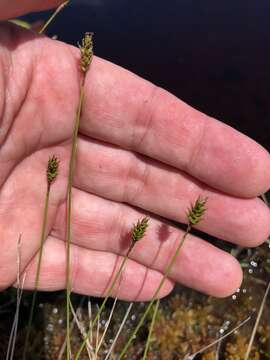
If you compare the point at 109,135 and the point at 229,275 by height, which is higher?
the point at 109,135

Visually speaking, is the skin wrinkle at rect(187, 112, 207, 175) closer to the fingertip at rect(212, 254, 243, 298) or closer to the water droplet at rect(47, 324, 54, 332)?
the fingertip at rect(212, 254, 243, 298)

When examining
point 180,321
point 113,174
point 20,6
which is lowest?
point 180,321

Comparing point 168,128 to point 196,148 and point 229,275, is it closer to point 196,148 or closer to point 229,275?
point 196,148

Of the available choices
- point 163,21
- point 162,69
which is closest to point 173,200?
point 162,69

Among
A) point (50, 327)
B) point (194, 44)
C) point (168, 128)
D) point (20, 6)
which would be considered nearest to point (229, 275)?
point (168, 128)

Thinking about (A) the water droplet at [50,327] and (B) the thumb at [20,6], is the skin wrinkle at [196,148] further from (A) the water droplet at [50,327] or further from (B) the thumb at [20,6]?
(A) the water droplet at [50,327]

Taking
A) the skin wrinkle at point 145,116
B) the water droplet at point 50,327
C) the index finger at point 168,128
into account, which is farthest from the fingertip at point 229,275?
the water droplet at point 50,327
